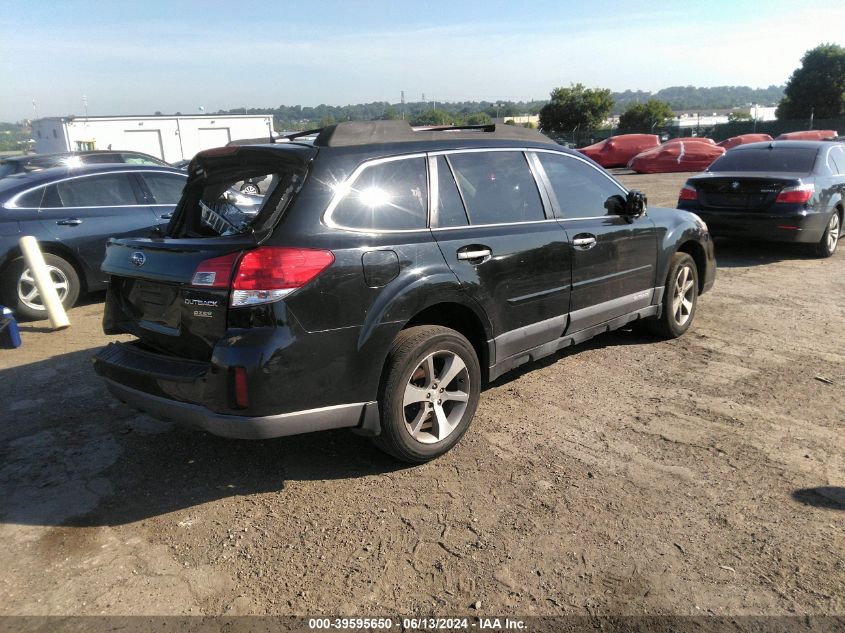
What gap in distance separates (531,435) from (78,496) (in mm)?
2586

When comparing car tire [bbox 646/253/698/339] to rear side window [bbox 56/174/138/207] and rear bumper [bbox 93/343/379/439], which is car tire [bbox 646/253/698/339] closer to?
rear bumper [bbox 93/343/379/439]

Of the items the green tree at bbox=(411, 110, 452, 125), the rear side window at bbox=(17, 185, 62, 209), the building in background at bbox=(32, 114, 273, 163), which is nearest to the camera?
the green tree at bbox=(411, 110, 452, 125)

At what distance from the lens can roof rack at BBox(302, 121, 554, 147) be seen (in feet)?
11.5

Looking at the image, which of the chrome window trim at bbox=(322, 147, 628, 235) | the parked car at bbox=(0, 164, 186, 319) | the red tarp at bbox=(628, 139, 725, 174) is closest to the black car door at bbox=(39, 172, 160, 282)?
the parked car at bbox=(0, 164, 186, 319)

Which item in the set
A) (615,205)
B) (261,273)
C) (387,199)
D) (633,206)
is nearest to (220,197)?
(387,199)

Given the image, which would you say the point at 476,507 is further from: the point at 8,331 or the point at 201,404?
the point at 8,331

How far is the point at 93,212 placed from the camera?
735 centimetres

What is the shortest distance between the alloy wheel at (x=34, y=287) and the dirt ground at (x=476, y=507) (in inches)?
81.8

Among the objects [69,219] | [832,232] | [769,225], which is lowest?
[832,232]

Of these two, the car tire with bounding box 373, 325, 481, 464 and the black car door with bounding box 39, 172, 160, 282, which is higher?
the black car door with bounding box 39, 172, 160, 282

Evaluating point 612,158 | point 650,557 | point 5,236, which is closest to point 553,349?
point 650,557

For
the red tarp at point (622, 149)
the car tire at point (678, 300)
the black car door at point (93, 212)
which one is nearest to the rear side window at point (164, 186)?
the black car door at point (93, 212)

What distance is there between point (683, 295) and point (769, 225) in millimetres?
3908

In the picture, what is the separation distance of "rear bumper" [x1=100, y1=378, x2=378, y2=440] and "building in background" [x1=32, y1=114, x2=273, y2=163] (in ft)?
116
